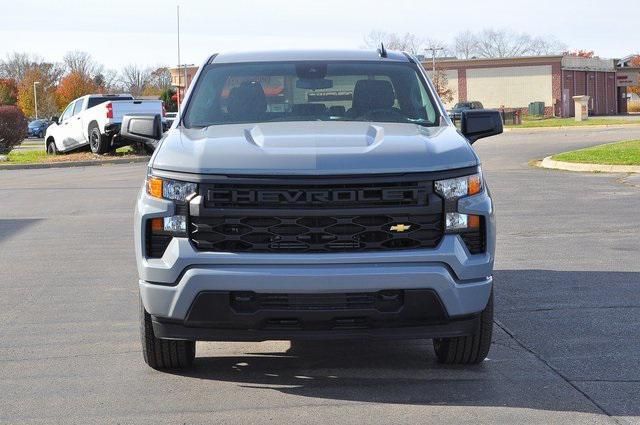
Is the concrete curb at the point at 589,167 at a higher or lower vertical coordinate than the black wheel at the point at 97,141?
lower

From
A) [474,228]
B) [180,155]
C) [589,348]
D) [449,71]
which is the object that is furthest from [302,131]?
[449,71]

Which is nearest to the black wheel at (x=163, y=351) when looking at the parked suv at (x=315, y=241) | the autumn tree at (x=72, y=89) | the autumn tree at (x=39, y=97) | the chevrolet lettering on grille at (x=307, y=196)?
the parked suv at (x=315, y=241)

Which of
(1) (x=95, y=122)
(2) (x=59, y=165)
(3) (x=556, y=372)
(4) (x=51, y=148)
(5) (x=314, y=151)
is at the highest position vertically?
Answer: (1) (x=95, y=122)

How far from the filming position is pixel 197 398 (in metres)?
5.73

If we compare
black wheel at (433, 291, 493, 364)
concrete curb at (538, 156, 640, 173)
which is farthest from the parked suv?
concrete curb at (538, 156, 640, 173)

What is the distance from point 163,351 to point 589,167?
1916 cm

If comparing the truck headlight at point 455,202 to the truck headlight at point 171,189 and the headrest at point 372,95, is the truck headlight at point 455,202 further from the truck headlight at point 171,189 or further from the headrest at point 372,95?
the headrest at point 372,95

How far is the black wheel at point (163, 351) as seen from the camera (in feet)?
20.0

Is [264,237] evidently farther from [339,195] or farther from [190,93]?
[190,93]

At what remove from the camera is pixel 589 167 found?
23.9 meters

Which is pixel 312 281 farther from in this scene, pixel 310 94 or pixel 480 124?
pixel 480 124

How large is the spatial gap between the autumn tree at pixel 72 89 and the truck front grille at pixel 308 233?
356 feet

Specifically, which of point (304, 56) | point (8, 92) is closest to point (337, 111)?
point (304, 56)

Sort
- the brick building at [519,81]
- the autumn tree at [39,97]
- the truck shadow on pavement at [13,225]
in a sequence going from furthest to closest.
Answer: the autumn tree at [39,97] → the brick building at [519,81] → the truck shadow on pavement at [13,225]
